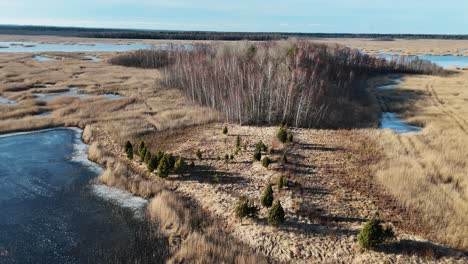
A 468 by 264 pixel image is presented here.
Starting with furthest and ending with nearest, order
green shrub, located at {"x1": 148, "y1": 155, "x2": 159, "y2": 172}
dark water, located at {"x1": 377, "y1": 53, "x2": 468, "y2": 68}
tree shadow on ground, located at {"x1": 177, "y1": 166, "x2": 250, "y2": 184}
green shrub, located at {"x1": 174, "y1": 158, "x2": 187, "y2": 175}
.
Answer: dark water, located at {"x1": 377, "y1": 53, "x2": 468, "y2": 68}
green shrub, located at {"x1": 148, "y1": 155, "x2": 159, "y2": 172}
green shrub, located at {"x1": 174, "y1": 158, "x2": 187, "y2": 175}
tree shadow on ground, located at {"x1": 177, "y1": 166, "x2": 250, "y2": 184}

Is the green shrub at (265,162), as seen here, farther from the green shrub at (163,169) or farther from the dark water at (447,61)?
the dark water at (447,61)

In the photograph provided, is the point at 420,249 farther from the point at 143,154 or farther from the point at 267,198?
the point at 143,154

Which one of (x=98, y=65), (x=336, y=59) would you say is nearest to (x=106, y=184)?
(x=336, y=59)

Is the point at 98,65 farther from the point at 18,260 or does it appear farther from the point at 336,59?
the point at 18,260

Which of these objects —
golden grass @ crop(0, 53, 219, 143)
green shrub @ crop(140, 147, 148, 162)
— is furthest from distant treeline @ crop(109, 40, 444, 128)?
green shrub @ crop(140, 147, 148, 162)

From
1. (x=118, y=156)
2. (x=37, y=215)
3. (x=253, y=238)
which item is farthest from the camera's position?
(x=118, y=156)

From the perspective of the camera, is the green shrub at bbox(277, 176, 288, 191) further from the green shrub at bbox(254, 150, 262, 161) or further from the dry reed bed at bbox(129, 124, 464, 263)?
the green shrub at bbox(254, 150, 262, 161)
